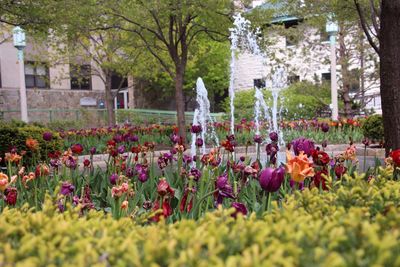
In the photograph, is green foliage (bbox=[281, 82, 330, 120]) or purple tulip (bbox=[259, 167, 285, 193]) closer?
purple tulip (bbox=[259, 167, 285, 193])

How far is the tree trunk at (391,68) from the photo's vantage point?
16.1 ft

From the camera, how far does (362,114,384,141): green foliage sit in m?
11.8

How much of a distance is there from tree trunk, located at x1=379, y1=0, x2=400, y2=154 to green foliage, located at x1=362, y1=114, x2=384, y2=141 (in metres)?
7.09

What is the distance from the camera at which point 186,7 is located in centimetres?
1108

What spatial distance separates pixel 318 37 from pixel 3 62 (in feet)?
48.6

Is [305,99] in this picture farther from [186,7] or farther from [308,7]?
[186,7]

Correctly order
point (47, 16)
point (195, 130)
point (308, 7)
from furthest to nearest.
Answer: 1. point (308, 7)
2. point (47, 16)
3. point (195, 130)

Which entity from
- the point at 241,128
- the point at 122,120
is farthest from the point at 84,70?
the point at 241,128

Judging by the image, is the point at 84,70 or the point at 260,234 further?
the point at 84,70

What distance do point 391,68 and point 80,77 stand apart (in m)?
21.3

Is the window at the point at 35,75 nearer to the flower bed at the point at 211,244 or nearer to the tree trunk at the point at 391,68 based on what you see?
the tree trunk at the point at 391,68

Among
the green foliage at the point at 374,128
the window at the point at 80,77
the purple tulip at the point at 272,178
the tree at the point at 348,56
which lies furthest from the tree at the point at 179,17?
the window at the point at 80,77

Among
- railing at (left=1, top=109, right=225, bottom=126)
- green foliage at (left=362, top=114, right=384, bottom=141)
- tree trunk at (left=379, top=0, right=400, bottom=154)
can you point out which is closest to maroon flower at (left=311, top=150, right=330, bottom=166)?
tree trunk at (left=379, top=0, right=400, bottom=154)

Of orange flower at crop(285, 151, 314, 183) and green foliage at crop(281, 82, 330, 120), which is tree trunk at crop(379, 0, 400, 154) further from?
green foliage at crop(281, 82, 330, 120)
